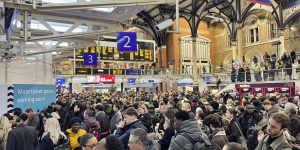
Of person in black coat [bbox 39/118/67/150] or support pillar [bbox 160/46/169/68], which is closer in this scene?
person in black coat [bbox 39/118/67/150]

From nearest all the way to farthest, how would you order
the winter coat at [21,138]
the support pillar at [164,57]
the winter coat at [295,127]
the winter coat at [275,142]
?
the winter coat at [275,142]
the winter coat at [21,138]
the winter coat at [295,127]
the support pillar at [164,57]

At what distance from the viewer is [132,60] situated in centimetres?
2545

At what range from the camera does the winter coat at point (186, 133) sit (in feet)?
10.1

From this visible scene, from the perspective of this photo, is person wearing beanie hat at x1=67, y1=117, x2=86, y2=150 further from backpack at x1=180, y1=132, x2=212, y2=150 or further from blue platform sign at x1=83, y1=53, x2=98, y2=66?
blue platform sign at x1=83, y1=53, x2=98, y2=66

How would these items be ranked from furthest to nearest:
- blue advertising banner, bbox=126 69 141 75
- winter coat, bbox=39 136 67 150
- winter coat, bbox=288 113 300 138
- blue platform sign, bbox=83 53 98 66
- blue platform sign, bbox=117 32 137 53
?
1. blue advertising banner, bbox=126 69 141 75
2. blue platform sign, bbox=83 53 98 66
3. blue platform sign, bbox=117 32 137 53
4. winter coat, bbox=288 113 300 138
5. winter coat, bbox=39 136 67 150

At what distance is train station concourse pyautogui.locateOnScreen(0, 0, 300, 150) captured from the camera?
5453mm

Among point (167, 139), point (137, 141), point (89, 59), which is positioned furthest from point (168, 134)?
point (89, 59)

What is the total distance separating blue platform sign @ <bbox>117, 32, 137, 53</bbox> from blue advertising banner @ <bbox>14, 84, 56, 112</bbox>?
9.42 feet

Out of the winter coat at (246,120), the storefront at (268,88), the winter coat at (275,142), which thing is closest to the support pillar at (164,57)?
the storefront at (268,88)

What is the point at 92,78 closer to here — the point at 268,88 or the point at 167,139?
the point at 268,88

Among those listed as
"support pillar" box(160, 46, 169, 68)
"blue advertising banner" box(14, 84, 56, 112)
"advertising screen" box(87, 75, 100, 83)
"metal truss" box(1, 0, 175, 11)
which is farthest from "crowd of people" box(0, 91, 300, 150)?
"support pillar" box(160, 46, 169, 68)

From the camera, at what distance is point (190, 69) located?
29.5 metres

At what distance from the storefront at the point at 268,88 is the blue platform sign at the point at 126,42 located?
11690 mm

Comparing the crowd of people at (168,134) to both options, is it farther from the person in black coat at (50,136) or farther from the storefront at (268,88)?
the storefront at (268,88)
